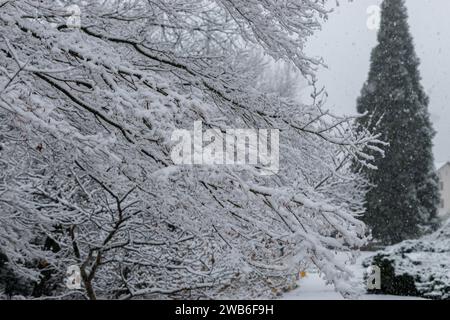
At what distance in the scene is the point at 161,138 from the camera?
2439 millimetres

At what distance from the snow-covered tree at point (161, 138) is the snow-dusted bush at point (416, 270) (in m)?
4.70

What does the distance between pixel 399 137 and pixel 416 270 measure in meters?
16.1

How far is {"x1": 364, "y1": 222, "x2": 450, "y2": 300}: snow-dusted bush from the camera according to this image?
853 cm

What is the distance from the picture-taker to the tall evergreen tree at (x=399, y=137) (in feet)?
75.6

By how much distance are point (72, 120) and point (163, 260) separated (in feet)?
6.41

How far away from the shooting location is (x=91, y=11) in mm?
3615

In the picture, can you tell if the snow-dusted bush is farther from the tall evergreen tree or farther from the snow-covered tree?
the tall evergreen tree

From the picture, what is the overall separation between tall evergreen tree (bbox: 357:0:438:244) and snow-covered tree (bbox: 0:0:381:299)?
1922 cm

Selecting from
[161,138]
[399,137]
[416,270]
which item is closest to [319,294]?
[416,270]

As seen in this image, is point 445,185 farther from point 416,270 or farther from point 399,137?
point 416,270

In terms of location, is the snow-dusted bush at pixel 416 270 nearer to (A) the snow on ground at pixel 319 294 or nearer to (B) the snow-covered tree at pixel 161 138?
(A) the snow on ground at pixel 319 294

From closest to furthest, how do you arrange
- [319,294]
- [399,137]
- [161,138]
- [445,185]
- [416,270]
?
[161,138] < [319,294] < [416,270] < [399,137] < [445,185]

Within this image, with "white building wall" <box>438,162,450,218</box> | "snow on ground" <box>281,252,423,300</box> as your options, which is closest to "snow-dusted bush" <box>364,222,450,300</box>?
"snow on ground" <box>281,252,423,300</box>
